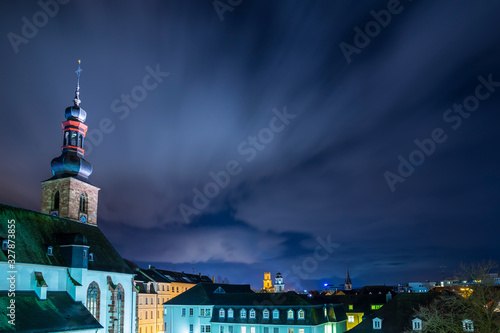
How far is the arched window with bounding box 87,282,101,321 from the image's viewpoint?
4141cm

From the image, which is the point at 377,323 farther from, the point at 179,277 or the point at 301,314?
the point at 179,277

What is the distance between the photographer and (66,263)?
39.5m

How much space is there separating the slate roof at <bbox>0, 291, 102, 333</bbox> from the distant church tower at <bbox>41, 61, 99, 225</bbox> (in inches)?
612

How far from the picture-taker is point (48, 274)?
123ft

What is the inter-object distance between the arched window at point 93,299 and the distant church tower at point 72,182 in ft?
38.3

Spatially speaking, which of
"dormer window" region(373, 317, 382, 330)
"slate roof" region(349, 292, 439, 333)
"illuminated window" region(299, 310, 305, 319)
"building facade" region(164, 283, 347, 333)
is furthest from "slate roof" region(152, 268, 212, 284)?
"dormer window" region(373, 317, 382, 330)

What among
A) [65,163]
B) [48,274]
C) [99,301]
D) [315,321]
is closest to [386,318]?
[315,321]

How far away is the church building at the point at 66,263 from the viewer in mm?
33281

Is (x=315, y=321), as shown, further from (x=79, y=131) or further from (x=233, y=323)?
(x=79, y=131)

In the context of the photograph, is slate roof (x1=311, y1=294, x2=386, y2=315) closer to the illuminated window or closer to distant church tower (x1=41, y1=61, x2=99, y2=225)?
the illuminated window

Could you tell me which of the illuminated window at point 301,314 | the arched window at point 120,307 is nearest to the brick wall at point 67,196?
the arched window at point 120,307

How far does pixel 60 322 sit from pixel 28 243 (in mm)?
7979

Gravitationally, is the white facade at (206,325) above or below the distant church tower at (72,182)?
below

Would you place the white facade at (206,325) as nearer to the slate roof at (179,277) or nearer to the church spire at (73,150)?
the slate roof at (179,277)
